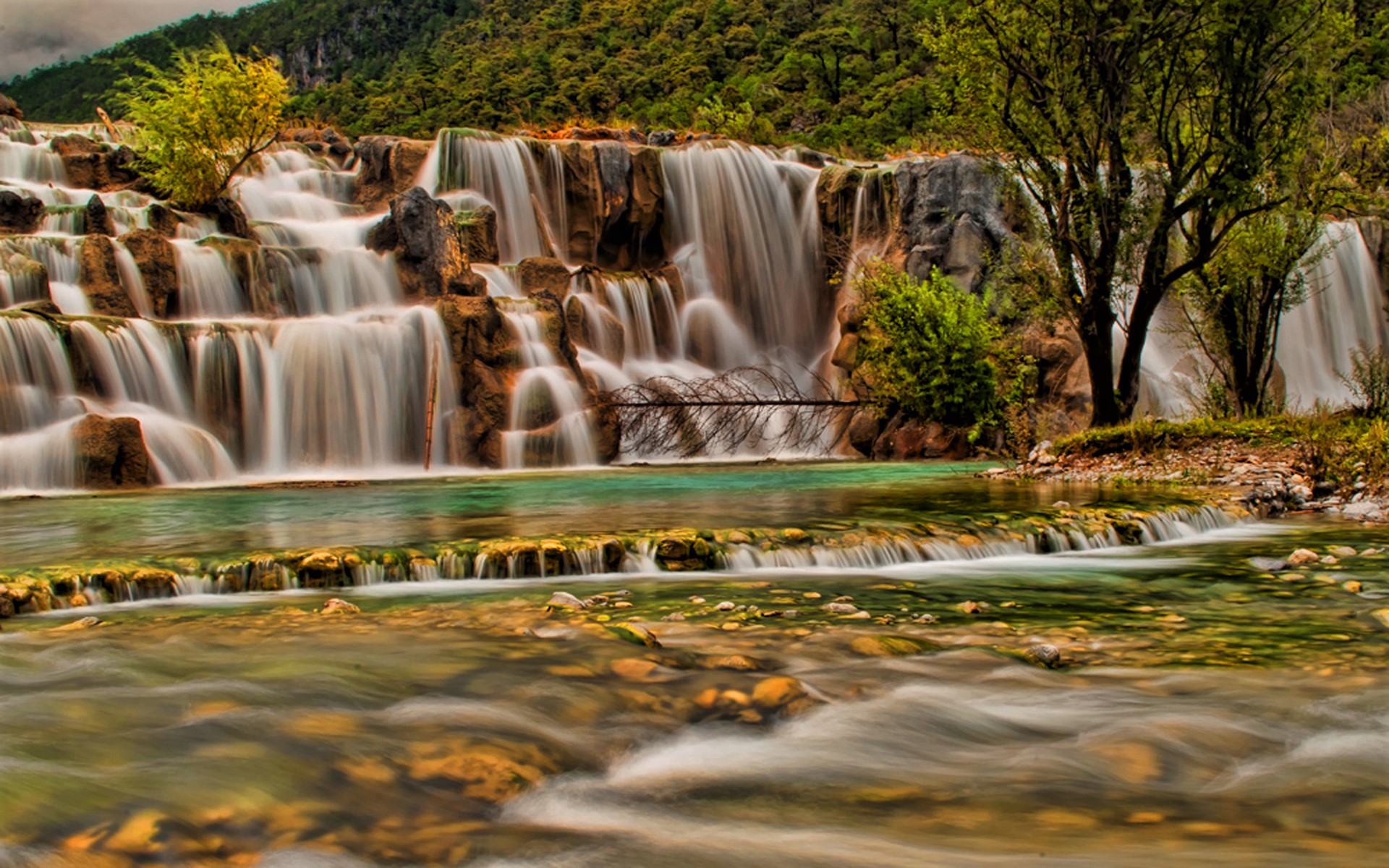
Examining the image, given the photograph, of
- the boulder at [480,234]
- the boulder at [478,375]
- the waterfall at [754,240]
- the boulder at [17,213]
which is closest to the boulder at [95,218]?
the boulder at [17,213]

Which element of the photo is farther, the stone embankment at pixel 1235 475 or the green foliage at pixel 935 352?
the green foliage at pixel 935 352

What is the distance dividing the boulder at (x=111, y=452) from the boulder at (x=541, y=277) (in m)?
10.6

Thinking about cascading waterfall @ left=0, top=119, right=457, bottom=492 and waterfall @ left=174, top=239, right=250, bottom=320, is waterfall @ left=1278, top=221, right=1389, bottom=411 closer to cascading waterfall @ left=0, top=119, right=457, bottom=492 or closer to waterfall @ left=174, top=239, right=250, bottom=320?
cascading waterfall @ left=0, top=119, right=457, bottom=492

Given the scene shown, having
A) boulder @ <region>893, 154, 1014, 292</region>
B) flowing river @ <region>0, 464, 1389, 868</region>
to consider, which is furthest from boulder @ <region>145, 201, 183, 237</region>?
flowing river @ <region>0, 464, 1389, 868</region>

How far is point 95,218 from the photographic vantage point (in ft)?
75.6

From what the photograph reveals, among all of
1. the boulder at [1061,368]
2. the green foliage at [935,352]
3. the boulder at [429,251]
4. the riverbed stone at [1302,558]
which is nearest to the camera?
the riverbed stone at [1302,558]

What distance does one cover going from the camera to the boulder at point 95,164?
2828 cm

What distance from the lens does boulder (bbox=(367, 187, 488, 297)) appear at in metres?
23.2

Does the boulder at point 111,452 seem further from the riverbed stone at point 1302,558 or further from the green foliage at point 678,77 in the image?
the green foliage at point 678,77

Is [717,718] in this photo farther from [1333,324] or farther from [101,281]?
[1333,324]

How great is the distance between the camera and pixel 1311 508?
11.1 meters

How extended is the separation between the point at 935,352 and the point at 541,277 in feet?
33.5

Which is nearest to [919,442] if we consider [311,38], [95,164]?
[95,164]

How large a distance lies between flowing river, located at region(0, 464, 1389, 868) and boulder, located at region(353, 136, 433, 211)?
2271cm
